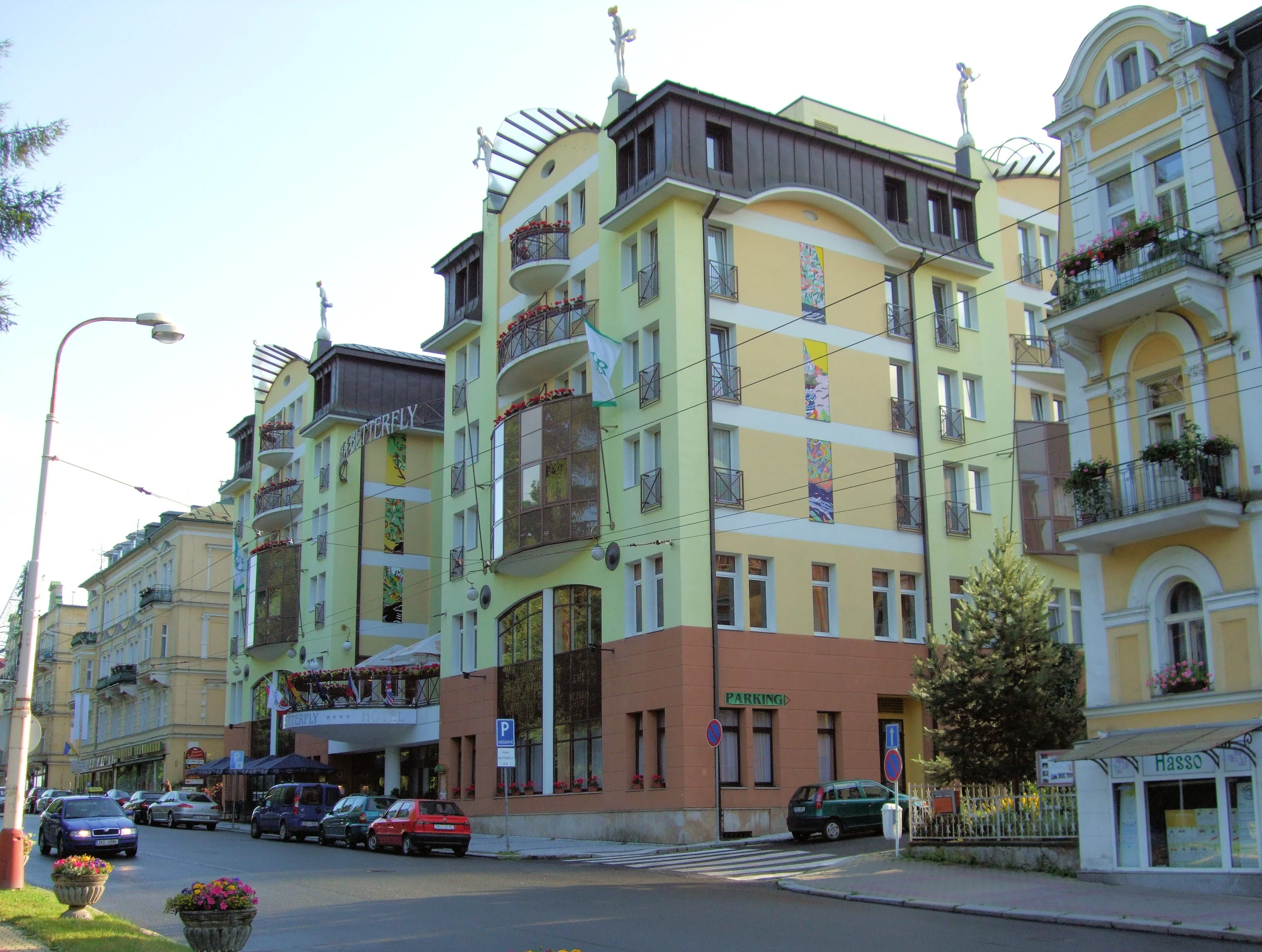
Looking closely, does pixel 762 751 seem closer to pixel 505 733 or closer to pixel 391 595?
pixel 505 733

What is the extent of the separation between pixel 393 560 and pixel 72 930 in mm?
38823

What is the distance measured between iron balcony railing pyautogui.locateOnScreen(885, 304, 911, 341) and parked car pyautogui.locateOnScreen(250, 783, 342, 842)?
2237 cm

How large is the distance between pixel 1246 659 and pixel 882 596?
17.5m

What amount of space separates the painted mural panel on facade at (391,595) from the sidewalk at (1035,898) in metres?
31.2

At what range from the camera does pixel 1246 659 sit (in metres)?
19.1

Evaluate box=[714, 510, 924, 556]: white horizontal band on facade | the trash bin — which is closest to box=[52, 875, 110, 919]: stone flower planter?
the trash bin

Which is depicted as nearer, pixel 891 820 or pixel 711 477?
pixel 891 820

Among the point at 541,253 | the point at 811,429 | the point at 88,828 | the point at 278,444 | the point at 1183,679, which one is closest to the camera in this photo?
the point at 1183,679

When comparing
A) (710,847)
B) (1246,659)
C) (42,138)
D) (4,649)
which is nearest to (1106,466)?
(1246,659)

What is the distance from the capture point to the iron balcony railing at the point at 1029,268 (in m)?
42.4

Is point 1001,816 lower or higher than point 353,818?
higher

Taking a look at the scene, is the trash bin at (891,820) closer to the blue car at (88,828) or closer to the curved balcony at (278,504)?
the blue car at (88,828)

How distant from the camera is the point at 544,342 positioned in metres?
37.9

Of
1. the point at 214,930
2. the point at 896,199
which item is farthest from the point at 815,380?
the point at 214,930
